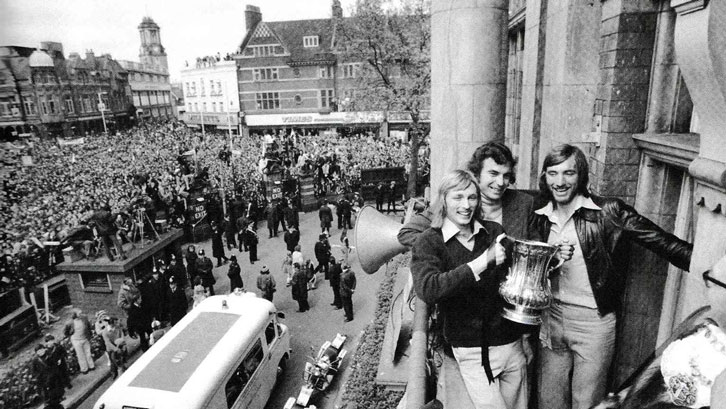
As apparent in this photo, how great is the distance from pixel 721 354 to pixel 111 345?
37.2ft

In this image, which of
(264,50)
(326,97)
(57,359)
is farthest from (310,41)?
(57,359)

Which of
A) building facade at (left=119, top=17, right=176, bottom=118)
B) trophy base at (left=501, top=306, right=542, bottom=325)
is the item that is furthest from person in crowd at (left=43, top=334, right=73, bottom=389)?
building facade at (left=119, top=17, right=176, bottom=118)

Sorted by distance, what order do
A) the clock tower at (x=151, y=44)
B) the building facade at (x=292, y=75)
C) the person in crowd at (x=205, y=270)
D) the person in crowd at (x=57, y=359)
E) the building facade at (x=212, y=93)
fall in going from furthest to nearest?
the clock tower at (x=151, y=44), the building facade at (x=212, y=93), the building facade at (x=292, y=75), the person in crowd at (x=205, y=270), the person in crowd at (x=57, y=359)

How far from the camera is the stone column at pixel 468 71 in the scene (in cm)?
476

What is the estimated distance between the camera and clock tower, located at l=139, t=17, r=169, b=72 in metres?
96.4

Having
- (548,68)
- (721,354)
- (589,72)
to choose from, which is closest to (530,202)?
(721,354)

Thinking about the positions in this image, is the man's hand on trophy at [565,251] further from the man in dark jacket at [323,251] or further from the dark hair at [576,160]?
the man in dark jacket at [323,251]

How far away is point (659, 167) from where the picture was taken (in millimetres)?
3990

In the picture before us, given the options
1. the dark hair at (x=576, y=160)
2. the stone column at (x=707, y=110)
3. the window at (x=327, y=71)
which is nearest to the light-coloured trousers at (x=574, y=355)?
the stone column at (x=707, y=110)

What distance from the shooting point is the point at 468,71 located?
4.82 meters

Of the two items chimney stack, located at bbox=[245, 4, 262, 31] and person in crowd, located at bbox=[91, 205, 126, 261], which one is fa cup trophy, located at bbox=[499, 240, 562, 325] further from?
chimney stack, located at bbox=[245, 4, 262, 31]

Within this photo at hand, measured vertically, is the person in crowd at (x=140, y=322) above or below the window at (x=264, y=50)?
below

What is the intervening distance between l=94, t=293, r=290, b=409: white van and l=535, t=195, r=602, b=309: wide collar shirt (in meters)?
5.77

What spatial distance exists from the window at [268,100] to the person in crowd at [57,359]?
134 ft
